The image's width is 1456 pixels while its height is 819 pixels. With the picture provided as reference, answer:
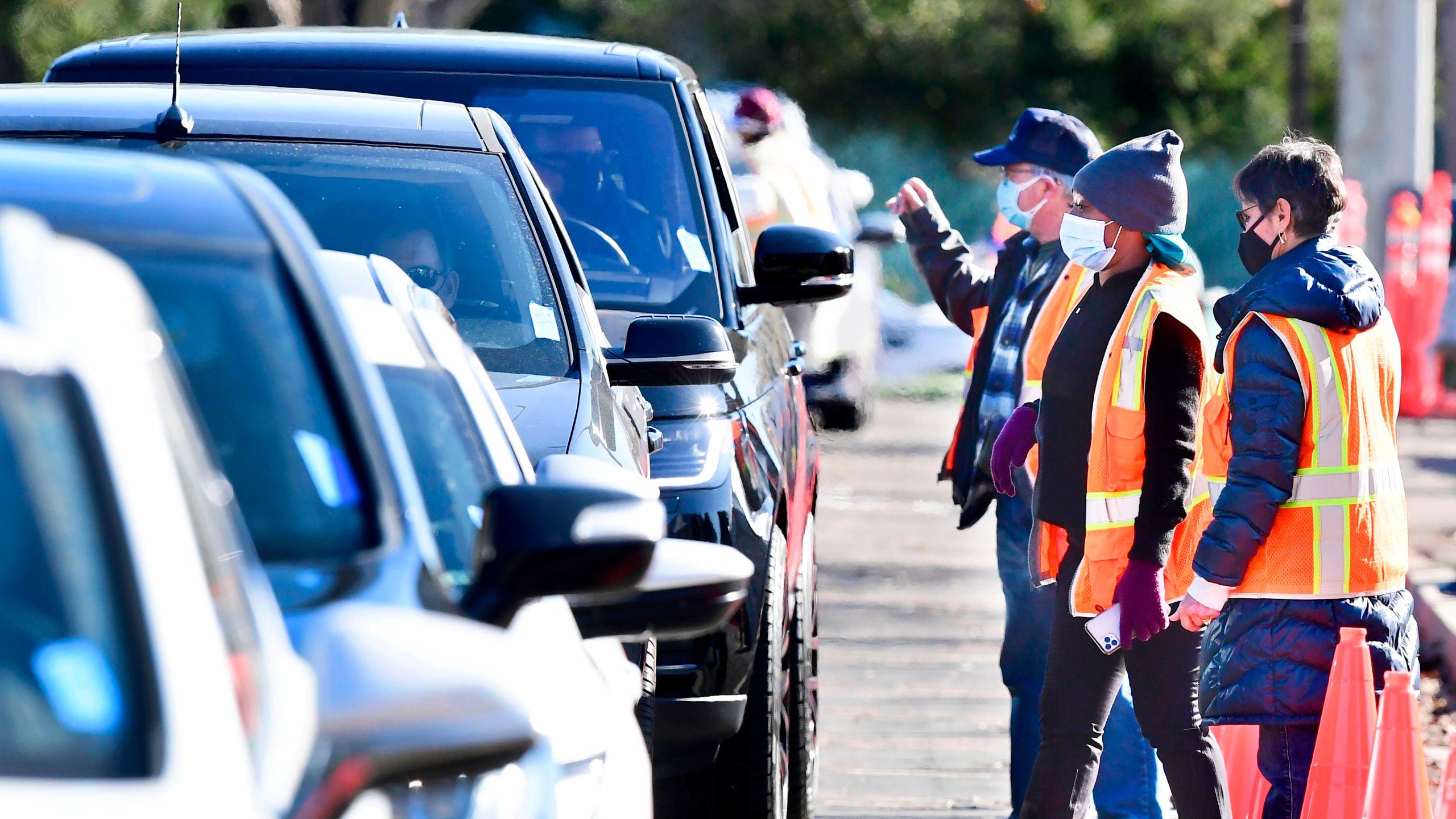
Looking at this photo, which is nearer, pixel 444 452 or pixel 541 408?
pixel 444 452

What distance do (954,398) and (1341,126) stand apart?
13.7ft

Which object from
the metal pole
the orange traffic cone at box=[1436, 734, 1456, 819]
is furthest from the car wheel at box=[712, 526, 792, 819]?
the metal pole

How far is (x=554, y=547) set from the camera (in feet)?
7.71

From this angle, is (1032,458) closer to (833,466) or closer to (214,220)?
(214,220)

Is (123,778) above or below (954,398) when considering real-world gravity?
above

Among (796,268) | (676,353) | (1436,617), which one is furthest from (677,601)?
(1436,617)

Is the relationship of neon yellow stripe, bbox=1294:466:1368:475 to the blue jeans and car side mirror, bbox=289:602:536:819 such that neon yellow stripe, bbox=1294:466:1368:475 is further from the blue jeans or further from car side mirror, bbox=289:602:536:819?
car side mirror, bbox=289:602:536:819

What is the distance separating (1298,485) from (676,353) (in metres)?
1.32

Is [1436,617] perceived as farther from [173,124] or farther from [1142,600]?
[173,124]

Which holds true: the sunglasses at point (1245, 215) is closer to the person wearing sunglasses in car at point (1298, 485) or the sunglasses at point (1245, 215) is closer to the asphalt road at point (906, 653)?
the person wearing sunglasses in car at point (1298, 485)

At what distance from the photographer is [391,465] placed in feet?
8.05

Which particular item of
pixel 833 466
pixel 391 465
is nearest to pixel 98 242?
pixel 391 465

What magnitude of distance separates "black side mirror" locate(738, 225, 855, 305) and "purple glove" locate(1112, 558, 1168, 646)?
149 centimetres

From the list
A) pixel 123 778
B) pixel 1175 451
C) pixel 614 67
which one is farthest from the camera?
pixel 614 67
